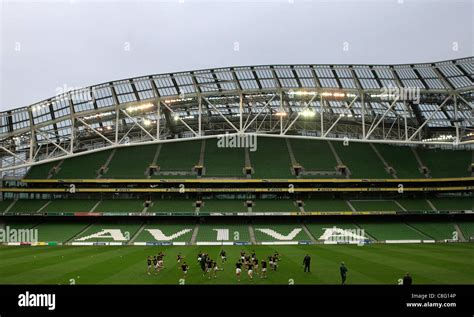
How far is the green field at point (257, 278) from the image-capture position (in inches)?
A: 840

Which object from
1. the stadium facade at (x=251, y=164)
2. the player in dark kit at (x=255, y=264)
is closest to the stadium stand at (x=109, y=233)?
the stadium facade at (x=251, y=164)

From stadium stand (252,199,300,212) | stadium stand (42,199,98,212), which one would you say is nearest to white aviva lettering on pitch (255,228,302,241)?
stadium stand (252,199,300,212)

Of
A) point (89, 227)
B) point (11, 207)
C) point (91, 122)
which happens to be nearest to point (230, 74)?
point (91, 122)

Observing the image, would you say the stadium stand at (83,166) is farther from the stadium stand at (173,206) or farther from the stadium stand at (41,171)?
the stadium stand at (173,206)

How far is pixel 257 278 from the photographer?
2202 centimetres

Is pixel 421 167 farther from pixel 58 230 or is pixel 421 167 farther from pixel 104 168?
pixel 58 230

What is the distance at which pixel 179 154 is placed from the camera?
61.8 meters

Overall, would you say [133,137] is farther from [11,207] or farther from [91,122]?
[11,207]

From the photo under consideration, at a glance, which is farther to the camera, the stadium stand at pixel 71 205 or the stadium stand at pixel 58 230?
the stadium stand at pixel 71 205

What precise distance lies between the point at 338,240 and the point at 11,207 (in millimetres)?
46471

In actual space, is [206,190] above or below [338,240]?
above
